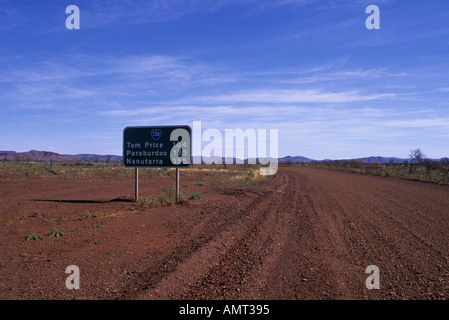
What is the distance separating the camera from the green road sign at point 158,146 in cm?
1555

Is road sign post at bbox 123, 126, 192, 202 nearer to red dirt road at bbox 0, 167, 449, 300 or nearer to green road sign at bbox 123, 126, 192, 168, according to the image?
green road sign at bbox 123, 126, 192, 168

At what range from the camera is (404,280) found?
575 cm

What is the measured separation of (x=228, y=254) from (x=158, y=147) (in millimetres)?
9303

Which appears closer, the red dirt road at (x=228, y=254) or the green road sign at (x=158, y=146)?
the red dirt road at (x=228, y=254)

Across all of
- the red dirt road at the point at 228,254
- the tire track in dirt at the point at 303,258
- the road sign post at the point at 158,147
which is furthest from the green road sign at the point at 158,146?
the tire track in dirt at the point at 303,258

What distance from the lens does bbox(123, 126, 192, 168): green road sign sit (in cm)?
1555

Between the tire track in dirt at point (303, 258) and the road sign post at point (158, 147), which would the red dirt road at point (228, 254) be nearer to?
the tire track in dirt at point (303, 258)

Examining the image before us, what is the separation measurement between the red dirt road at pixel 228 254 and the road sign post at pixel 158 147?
282cm

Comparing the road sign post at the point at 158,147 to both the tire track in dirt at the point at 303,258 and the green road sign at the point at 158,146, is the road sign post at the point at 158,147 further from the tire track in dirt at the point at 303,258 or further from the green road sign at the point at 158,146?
the tire track in dirt at the point at 303,258

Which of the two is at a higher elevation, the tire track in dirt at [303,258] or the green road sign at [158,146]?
the green road sign at [158,146]

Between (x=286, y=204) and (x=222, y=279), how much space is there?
1007 cm

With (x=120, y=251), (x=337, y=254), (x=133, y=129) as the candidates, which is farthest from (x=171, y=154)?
(x=337, y=254)

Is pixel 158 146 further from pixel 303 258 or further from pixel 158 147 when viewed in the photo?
pixel 303 258
